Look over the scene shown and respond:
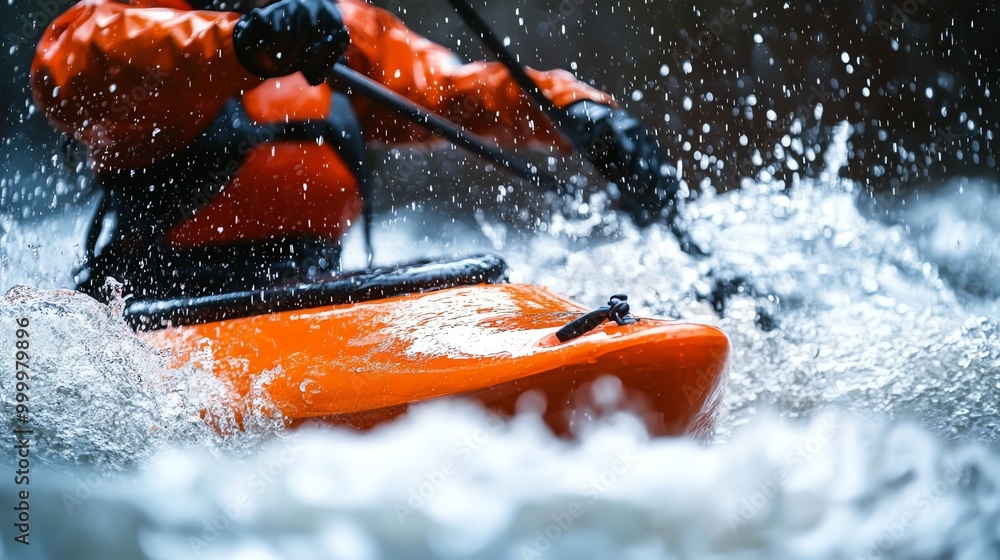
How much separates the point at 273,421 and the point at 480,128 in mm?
617

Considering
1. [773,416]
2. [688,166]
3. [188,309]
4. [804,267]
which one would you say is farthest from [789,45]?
[188,309]

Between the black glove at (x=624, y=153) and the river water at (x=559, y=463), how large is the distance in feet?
0.53

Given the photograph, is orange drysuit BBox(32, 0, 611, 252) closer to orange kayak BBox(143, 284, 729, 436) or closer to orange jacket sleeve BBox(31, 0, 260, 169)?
orange jacket sleeve BBox(31, 0, 260, 169)

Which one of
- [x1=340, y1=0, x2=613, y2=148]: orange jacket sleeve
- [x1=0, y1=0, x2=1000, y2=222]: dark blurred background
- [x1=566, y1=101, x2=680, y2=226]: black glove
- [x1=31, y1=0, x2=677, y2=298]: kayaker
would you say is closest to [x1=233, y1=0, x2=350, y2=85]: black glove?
[x1=31, y1=0, x2=677, y2=298]: kayaker

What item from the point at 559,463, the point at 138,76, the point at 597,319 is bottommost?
the point at 559,463

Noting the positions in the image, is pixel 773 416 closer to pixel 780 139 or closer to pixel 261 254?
pixel 261 254

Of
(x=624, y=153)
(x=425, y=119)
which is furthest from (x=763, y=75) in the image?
(x=425, y=119)

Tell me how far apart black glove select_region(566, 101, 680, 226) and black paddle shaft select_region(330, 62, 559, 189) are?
0.07 metres

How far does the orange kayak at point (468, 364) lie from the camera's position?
23.4 inches

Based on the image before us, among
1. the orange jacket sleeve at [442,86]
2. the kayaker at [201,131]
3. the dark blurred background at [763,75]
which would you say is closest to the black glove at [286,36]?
the kayaker at [201,131]

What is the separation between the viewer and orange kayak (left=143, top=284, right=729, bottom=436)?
0.60 metres

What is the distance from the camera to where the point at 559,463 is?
633 mm

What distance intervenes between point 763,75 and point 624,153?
32.2 inches

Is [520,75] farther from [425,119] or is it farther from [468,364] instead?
[468,364]
